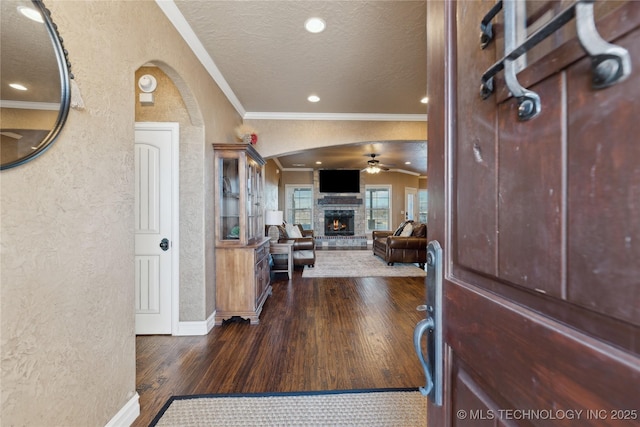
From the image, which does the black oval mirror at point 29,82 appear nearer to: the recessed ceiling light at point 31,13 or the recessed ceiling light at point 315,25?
the recessed ceiling light at point 31,13

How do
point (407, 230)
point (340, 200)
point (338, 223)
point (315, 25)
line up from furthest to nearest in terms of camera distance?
point (338, 223)
point (340, 200)
point (407, 230)
point (315, 25)

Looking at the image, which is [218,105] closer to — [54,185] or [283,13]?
[283,13]

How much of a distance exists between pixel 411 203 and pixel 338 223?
3143mm

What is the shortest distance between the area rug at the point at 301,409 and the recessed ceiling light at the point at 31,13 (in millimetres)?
2072

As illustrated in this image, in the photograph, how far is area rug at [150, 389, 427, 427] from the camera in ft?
5.30

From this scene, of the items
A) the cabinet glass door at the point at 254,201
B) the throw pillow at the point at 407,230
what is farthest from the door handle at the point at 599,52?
the throw pillow at the point at 407,230

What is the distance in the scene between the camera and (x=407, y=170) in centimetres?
1053

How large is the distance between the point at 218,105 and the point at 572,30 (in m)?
3.29

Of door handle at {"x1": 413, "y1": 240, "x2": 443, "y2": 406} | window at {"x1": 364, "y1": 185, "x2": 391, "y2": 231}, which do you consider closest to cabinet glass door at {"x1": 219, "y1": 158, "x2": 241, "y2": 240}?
door handle at {"x1": 413, "y1": 240, "x2": 443, "y2": 406}

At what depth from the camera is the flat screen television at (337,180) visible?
10.1 m

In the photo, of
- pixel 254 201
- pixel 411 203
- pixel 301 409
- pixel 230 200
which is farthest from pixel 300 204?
pixel 301 409

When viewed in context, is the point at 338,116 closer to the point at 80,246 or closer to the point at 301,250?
the point at 301,250

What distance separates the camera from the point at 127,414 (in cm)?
157

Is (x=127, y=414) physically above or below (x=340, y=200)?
below
